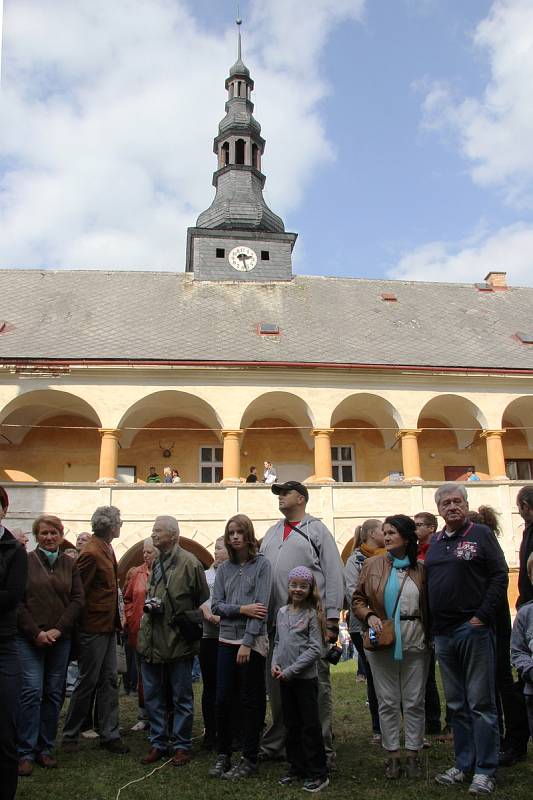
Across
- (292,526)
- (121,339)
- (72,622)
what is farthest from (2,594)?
(121,339)

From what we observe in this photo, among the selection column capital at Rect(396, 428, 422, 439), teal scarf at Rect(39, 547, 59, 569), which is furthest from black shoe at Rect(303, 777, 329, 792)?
column capital at Rect(396, 428, 422, 439)

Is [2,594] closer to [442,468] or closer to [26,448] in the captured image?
[26,448]

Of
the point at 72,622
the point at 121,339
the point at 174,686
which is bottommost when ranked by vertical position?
the point at 174,686

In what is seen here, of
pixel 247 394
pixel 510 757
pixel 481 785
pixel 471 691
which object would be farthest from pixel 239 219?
pixel 481 785

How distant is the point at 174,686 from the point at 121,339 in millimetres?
14931

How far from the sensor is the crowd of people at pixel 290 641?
5.12m

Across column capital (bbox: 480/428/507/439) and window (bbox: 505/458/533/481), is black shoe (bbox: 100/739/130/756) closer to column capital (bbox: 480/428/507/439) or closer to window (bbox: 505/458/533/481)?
column capital (bbox: 480/428/507/439)

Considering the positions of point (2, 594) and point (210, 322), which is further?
point (210, 322)

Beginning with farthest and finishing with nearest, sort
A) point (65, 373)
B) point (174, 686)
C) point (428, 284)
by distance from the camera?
point (428, 284)
point (65, 373)
point (174, 686)

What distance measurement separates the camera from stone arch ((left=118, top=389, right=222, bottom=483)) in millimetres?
20250

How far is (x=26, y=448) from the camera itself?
20453 mm

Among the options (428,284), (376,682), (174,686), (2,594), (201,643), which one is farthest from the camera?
(428,284)

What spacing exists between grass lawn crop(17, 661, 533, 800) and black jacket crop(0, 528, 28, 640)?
1.49m

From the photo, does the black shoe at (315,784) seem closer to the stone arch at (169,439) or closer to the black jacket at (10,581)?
the black jacket at (10,581)
